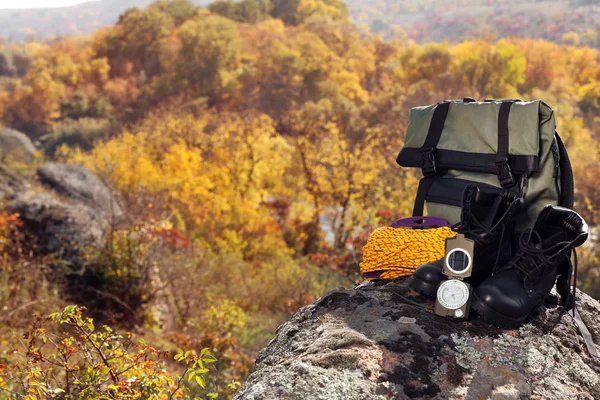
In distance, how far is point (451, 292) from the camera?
1885 mm


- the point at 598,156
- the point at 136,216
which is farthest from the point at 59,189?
the point at 598,156

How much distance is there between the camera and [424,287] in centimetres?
202

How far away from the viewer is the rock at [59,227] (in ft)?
21.4

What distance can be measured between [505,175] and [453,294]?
0.76 m

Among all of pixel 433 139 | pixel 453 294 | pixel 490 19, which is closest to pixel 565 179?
pixel 433 139

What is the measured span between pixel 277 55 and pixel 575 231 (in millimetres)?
37943

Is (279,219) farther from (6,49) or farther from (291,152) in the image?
(6,49)

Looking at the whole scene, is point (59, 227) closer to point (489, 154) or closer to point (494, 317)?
point (489, 154)

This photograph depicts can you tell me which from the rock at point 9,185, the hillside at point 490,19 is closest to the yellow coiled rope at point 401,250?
the rock at point 9,185

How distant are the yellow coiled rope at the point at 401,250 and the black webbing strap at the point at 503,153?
333 mm

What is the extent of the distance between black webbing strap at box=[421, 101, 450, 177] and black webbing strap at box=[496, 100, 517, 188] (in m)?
0.31

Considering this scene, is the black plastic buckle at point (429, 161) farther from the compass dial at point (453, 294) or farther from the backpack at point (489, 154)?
the compass dial at point (453, 294)

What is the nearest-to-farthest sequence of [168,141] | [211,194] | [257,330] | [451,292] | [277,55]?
1. [451,292]
2. [257,330]
3. [211,194]
4. [168,141]
5. [277,55]

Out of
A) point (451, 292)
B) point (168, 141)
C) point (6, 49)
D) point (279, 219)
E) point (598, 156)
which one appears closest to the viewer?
point (451, 292)
